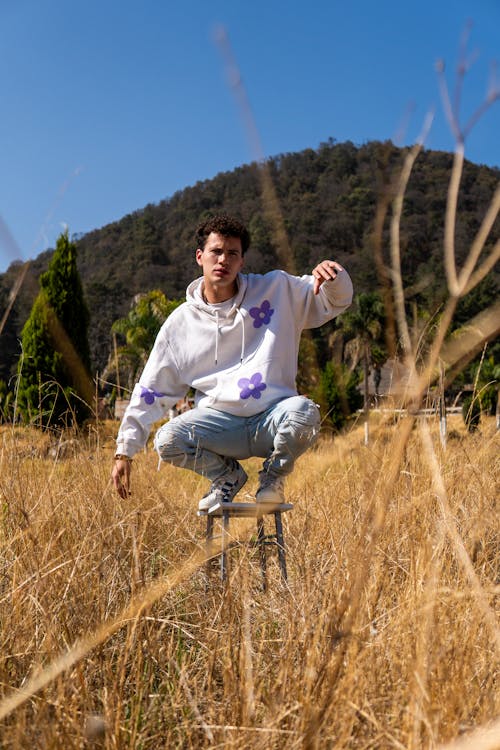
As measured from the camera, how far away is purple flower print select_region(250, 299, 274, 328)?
270cm

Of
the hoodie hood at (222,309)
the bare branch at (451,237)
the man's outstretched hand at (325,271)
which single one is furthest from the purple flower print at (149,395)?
the bare branch at (451,237)

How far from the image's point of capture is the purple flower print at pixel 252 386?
256cm

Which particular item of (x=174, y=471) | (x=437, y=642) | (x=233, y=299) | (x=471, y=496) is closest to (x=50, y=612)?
(x=437, y=642)

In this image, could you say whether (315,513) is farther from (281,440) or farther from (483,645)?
(483,645)

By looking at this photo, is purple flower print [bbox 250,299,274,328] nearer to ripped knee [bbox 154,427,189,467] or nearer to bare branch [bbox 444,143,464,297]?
ripped knee [bbox 154,427,189,467]

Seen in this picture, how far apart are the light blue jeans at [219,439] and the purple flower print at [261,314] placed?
35cm

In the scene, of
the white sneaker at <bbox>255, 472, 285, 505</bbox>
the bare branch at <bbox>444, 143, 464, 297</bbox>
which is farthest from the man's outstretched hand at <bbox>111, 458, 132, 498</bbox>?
the bare branch at <bbox>444, 143, 464, 297</bbox>

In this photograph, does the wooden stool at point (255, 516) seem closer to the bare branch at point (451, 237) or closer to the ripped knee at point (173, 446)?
the ripped knee at point (173, 446)

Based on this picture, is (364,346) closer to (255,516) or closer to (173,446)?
(255,516)

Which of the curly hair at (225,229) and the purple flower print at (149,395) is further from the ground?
the curly hair at (225,229)

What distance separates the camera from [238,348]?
274cm

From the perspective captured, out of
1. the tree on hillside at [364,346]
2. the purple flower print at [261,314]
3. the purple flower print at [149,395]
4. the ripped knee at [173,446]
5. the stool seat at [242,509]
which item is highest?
the purple flower print at [261,314]

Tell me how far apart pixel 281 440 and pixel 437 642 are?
1.04 metres

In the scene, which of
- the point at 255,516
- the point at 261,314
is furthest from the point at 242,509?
the point at 261,314
